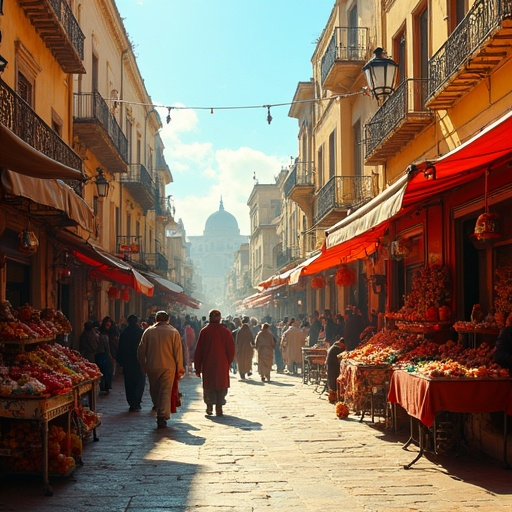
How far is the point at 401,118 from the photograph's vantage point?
47.5 feet

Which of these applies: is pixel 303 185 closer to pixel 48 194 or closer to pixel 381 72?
pixel 381 72

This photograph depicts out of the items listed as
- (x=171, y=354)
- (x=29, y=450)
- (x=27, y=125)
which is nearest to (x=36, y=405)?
(x=29, y=450)

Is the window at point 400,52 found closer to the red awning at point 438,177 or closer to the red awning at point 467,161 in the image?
the red awning at point 438,177

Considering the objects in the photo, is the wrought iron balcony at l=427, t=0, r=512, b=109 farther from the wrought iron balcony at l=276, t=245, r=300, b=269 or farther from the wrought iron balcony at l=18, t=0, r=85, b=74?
the wrought iron balcony at l=276, t=245, r=300, b=269

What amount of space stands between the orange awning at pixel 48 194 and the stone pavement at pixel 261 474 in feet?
8.90

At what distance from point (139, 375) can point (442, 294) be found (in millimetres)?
5548

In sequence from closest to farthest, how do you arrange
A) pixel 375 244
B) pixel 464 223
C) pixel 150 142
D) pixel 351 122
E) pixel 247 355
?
pixel 464 223 → pixel 375 244 → pixel 247 355 → pixel 351 122 → pixel 150 142

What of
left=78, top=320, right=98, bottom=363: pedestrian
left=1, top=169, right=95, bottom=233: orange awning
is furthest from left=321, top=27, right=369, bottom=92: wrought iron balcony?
left=1, top=169, right=95, bottom=233: orange awning

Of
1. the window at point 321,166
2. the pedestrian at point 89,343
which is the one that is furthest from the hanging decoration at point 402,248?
the window at point 321,166

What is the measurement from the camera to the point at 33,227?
14711mm

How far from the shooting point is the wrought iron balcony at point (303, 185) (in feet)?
99.6

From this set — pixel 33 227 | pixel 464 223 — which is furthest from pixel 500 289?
pixel 33 227

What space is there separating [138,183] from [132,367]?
16.5 metres

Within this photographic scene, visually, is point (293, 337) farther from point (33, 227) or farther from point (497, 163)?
point (497, 163)
